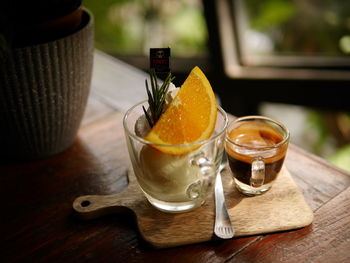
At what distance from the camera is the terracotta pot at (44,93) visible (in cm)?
77

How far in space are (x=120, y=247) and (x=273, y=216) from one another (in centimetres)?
27

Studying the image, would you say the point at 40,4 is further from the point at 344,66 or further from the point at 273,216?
the point at 344,66

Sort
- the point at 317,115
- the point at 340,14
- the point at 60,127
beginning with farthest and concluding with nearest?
the point at 317,115
the point at 340,14
the point at 60,127

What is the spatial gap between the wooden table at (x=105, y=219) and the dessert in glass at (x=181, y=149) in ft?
0.30

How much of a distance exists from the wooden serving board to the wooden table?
2cm

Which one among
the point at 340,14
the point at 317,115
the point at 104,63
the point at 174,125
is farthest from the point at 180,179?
the point at 317,115

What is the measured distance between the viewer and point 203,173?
67 cm

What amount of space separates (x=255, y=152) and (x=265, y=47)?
1.13m

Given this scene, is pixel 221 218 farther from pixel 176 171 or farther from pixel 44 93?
pixel 44 93

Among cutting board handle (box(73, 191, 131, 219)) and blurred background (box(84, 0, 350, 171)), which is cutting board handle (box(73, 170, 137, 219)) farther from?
blurred background (box(84, 0, 350, 171))

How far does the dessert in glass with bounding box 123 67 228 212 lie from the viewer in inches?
26.3

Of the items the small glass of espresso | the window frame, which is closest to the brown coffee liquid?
the small glass of espresso

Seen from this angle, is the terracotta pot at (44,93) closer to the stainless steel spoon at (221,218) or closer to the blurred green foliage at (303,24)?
the stainless steel spoon at (221,218)

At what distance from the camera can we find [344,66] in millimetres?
1690
